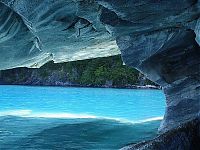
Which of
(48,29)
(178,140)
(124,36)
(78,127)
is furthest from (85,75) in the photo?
(178,140)

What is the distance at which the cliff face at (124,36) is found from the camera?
17.9 ft

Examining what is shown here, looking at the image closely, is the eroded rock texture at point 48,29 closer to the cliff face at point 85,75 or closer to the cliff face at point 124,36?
the cliff face at point 124,36

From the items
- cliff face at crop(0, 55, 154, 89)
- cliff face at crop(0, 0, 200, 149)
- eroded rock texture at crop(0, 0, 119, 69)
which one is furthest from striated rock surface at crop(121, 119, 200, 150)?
cliff face at crop(0, 55, 154, 89)

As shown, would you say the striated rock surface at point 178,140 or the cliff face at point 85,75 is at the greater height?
the cliff face at point 85,75

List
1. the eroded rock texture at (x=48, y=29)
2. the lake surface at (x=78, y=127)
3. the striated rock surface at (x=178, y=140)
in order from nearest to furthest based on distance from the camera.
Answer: the eroded rock texture at (x=48, y=29) < the striated rock surface at (x=178, y=140) < the lake surface at (x=78, y=127)

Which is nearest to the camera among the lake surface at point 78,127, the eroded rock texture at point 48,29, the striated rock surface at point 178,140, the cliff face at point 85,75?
the eroded rock texture at point 48,29

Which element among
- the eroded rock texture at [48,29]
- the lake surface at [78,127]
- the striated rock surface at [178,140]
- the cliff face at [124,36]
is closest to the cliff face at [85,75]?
the lake surface at [78,127]

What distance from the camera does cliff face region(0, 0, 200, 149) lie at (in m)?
5.45

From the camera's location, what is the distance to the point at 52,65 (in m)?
41.3

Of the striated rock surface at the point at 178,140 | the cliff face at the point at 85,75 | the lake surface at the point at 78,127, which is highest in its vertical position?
the cliff face at the point at 85,75

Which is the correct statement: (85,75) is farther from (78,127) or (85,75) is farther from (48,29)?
(48,29)

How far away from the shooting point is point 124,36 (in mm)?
6926

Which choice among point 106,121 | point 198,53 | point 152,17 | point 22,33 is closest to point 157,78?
point 198,53

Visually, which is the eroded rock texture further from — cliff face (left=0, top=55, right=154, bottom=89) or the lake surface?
cliff face (left=0, top=55, right=154, bottom=89)
